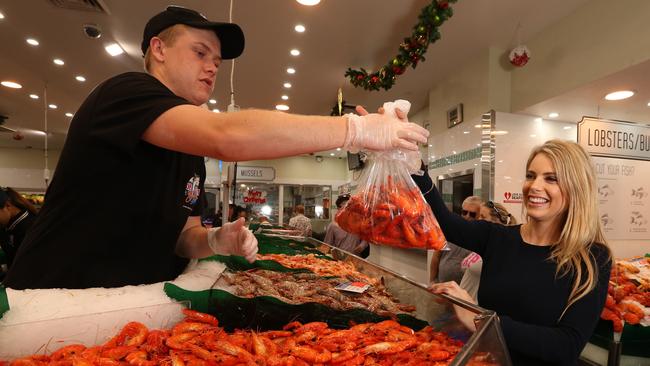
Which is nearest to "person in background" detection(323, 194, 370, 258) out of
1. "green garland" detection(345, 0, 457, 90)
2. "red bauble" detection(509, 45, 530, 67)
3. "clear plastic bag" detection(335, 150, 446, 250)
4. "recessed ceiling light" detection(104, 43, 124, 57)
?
"green garland" detection(345, 0, 457, 90)

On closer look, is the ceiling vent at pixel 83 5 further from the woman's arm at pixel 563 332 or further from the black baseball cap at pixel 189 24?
the woman's arm at pixel 563 332

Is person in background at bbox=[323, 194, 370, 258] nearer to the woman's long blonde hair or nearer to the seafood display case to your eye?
the seafood display case

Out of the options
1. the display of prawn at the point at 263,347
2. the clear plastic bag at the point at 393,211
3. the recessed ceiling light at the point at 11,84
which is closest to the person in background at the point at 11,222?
the display of prawn at the point at 263,347

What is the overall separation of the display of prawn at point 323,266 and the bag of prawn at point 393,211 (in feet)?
2.17

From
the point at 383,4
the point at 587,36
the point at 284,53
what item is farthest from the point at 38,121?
the point at 587,36

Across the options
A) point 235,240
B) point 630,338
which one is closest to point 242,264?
point 235,240

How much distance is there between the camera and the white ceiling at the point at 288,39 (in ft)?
13.6

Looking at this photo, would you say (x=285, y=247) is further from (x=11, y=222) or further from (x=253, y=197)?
(x=253, y=197)

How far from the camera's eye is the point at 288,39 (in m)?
4.89

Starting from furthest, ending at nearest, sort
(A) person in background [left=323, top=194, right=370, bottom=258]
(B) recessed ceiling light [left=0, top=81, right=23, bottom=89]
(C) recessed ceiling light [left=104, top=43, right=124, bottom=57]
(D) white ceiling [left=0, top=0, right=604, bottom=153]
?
(B) recessed ceiling light [left=0, top=81, right=23, bottom=89] < (A) person in background [left=323, top=194, right=370, bottom=258] < (C) recessed ceiling light [left=104, top=43, right=124, bottom=57] < (D) white ceiling [left=0, top=0, right=604, bottom=153]

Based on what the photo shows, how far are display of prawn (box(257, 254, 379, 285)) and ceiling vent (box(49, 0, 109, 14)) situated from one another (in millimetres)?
3680

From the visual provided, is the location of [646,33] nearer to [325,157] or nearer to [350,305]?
[350,305]

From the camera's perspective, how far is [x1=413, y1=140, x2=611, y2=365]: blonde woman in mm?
1469

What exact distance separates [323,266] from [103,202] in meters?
1.52
